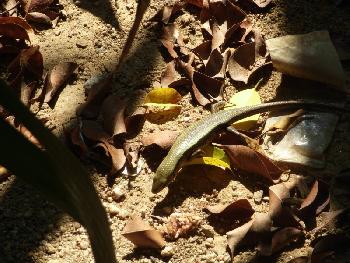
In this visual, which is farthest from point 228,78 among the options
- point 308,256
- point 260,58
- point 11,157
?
point 11,157

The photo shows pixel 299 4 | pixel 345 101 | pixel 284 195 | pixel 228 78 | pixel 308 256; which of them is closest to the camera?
pixel 308 256

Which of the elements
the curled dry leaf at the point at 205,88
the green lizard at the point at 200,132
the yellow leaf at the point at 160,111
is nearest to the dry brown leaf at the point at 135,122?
the yellow leaf at the point at 160,111

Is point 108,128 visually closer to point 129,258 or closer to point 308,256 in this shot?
point 129,258

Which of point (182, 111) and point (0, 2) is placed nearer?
point (182, 111)

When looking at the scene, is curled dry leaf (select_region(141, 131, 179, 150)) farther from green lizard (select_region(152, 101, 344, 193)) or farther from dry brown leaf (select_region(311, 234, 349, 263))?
dry brown leaf (select_region(311, 234, 349, 263))

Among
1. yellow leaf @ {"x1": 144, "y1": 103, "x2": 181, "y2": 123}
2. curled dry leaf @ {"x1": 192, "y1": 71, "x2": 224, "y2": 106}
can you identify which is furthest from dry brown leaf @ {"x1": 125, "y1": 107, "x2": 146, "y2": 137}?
curled dry leaf @ {"x1": 192, "y1": 71, "x2": 224, "y2": 106}

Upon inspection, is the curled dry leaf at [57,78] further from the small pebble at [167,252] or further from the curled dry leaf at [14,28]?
the small pebble at [167,252]

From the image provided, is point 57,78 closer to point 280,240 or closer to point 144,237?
point 144,237
